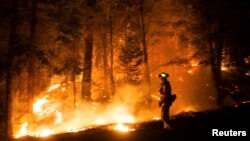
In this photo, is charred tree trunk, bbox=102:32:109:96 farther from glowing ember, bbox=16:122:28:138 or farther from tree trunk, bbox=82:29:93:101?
glowing ember, bbox=16:122:28:138

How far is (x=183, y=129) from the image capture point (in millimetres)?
15516

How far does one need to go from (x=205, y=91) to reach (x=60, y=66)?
10.6 metres

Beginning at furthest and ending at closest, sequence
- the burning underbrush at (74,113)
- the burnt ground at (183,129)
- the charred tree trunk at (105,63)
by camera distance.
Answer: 1. the charred tree trunk at (105,63)
2. the burning underbrush at (74,113)
3. the burnt ground at (183,129)

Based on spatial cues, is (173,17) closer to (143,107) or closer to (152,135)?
(143,107)

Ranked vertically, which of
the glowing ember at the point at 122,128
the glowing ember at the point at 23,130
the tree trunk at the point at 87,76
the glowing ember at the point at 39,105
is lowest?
the glowing ember at the point at 23,130

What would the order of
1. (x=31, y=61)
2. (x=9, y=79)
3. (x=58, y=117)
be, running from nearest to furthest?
(x=9, y=79), (x=31, y=61), (x=58, y=117)

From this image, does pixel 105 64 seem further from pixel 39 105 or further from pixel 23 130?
pixel 23 130

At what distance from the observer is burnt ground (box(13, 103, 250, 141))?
14.5 metres

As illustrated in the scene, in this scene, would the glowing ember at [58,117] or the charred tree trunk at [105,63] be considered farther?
the charred tree trunk at [105,63]

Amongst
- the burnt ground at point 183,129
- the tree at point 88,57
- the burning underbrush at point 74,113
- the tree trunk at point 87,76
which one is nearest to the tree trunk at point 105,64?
the burning underbrush at point 74,113

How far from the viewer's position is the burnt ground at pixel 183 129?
47.4ft

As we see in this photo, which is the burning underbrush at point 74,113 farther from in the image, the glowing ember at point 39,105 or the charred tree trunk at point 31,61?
the charred tree trunk at point 31,61

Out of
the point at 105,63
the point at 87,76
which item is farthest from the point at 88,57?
the point at 105,63

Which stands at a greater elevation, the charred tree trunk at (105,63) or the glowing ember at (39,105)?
the charred tree trunk at (105,63)
